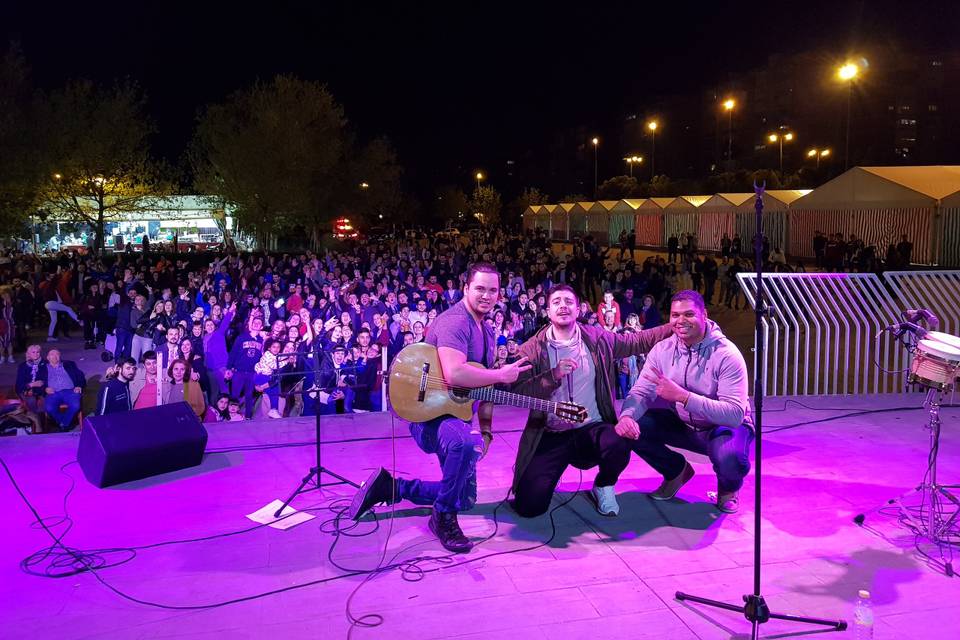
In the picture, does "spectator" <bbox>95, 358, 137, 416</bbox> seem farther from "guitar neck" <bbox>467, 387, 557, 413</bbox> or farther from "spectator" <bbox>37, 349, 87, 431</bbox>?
"guitar neck" <bbox>467, 387, 557, 413</bbox>

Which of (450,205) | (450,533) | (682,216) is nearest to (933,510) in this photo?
(450,533)

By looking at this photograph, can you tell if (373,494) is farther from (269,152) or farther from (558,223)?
(558,223)

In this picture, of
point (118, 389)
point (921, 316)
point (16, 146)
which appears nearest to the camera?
point (921, 316)

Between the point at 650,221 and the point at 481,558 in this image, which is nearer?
the point at 481,558

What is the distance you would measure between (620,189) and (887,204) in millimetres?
31973

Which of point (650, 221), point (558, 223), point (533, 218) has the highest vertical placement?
point (533, 218)

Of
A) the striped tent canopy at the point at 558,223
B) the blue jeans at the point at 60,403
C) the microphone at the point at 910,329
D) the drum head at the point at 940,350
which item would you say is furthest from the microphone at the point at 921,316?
the striped tent canopy at the point at 558,223

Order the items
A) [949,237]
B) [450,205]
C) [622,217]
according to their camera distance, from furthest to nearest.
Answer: [450,205]
[622,217]
[949,237]

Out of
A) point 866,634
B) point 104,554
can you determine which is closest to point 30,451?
point 104,554

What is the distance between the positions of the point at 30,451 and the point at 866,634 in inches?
240

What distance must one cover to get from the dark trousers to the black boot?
51 centimetres

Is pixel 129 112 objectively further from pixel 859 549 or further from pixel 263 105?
pixel 859 549

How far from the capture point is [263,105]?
33.3m

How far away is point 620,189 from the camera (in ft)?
169
